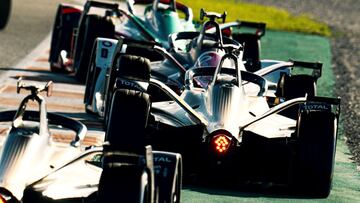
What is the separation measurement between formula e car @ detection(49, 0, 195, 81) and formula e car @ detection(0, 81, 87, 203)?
765cm

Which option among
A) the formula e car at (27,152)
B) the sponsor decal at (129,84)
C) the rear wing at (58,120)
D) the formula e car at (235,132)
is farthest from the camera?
the sponsor decal at (129,84)

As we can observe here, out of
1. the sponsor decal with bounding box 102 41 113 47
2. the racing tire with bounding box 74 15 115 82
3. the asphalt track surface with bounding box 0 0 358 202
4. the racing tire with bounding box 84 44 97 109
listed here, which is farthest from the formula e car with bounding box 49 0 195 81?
the racing tire with bounding box 84 44 97 109

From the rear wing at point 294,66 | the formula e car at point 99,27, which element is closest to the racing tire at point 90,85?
the formula e car at point 99,27

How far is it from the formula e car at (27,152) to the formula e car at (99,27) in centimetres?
765

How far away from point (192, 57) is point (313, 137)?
3807 mm

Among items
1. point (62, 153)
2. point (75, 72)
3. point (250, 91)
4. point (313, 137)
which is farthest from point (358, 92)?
point (62, 153)

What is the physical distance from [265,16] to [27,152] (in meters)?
21.4

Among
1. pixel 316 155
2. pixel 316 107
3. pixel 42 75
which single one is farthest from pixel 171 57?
pixel 42 75

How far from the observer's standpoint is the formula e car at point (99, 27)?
19438 millimetres

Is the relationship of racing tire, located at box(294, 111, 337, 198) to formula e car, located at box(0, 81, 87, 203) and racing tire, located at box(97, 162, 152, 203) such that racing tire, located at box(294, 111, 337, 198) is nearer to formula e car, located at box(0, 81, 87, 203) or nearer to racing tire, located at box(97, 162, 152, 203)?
formula e car, located at box(0, 81, 87, 203)

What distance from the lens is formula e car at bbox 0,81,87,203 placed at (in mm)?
10281

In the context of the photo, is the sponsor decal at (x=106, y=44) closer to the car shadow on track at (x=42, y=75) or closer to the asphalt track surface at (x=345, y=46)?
the car shadow on track at (x=42, y=75)

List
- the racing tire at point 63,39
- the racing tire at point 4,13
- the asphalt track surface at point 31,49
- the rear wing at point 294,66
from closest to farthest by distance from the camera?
the rear wing at point 294,66
the asphalt track surface at point 31,49
the racing tire at point 63,39
the racing tire at point 4,13

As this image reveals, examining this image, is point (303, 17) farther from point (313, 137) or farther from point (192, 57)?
point (313, 137)
